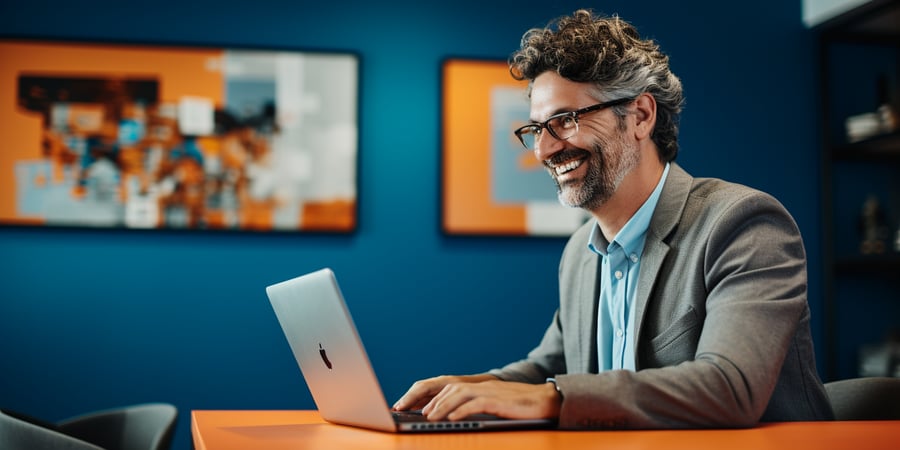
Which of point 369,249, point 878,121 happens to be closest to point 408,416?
point 369,249

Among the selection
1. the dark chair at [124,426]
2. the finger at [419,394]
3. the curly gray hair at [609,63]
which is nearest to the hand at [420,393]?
the finger at [419,394]

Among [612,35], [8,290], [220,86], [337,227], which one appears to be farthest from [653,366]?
[8,290]

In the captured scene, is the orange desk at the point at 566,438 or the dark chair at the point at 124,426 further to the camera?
the dark chair at the point at 124,426

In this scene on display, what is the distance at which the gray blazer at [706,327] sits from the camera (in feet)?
4.76

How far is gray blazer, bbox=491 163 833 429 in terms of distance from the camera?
1451 millimetres

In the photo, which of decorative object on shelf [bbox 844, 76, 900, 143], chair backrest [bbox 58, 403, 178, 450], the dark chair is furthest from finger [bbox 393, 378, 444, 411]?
decorative object on shelf [bbox 844, 76, 900, 143]

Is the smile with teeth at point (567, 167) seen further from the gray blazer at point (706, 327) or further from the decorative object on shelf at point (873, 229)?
the decorative object on shelf at point (873, 229)

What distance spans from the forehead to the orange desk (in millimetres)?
858

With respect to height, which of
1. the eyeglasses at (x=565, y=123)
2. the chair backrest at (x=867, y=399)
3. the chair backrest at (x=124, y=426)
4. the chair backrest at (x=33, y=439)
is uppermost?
the eyeglasses at (x=565, y=123)

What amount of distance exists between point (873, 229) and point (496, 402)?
3.57 meters

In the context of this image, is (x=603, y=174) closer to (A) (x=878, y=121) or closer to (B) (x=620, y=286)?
(B) (x=620, y=286)

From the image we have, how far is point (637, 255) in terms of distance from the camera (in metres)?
2.06

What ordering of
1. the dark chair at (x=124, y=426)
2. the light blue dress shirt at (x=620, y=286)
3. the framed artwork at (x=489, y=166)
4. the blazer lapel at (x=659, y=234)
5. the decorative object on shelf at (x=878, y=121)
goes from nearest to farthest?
the blazer lapel at (x=659, y=234), the light blue dress shirt at (x=620, y=286), the dark chair at (x=124, y=426), the framed artwork at (x=489, y=166), the decorative object on shelf at (x=878, y=121)

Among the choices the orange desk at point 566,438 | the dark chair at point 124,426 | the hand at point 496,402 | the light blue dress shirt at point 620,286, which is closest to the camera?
the orange desk at point 566,438
